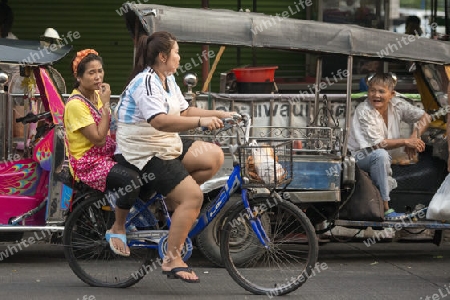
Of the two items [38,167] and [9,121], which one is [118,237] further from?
[9,121]

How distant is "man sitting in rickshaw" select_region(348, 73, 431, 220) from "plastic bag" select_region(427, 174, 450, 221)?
882mm

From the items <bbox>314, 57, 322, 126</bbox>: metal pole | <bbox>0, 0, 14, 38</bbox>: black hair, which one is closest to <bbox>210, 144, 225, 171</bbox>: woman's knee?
<bbox>314, 57, 322, 126</bbox>: metal pole

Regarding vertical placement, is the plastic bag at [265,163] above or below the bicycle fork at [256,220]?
above

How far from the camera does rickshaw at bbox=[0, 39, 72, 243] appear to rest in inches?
324

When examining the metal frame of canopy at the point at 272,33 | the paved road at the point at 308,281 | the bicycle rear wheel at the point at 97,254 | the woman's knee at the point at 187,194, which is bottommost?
the paved road at the point at 308,281

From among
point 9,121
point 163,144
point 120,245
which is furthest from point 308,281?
point 9,121

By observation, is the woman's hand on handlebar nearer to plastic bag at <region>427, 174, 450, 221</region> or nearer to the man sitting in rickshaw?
plastic bag at <region>427, 174, 450, 221</region>

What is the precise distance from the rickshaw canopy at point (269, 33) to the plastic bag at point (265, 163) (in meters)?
1.46

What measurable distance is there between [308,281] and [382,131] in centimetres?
180

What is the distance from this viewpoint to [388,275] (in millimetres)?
8172

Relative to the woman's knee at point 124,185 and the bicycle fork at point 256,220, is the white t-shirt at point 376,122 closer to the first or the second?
the bicycle fork at point 256,220

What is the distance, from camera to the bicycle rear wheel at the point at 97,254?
24.0 ft

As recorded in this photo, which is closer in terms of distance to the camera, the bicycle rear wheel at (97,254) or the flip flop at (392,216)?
the bicycle rear wheel at (97,254)

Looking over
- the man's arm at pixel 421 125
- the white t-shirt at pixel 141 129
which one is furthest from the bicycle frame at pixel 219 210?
the man's arm at pixel 421 125
